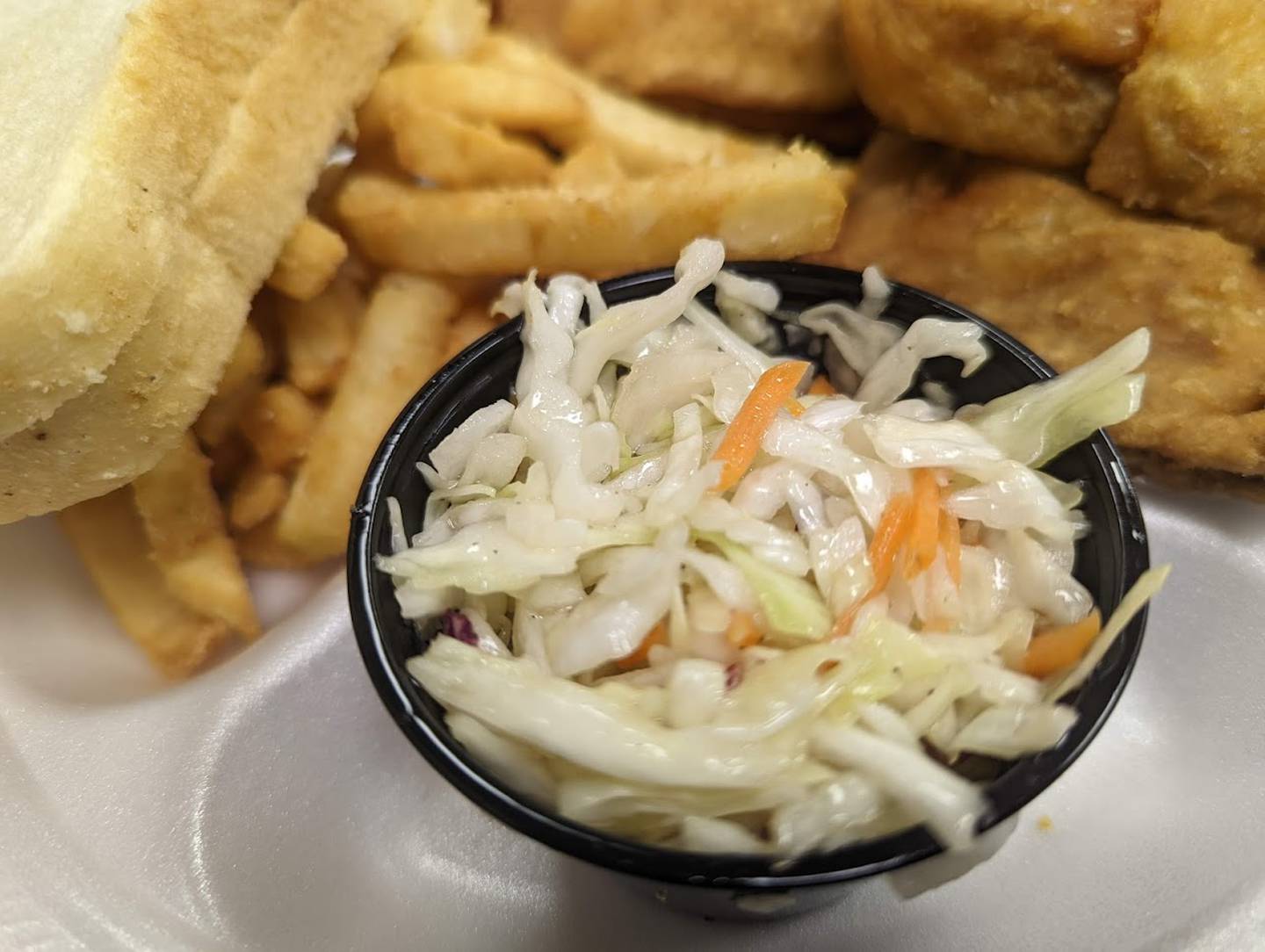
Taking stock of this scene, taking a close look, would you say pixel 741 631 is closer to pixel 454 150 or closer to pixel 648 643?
pixel 648 643

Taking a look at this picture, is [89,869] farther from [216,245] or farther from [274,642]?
[216,245]

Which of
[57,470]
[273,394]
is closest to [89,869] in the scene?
[57,470]

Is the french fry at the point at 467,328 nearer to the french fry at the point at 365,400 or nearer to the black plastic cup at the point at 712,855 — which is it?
the french fry at the point at 365,400

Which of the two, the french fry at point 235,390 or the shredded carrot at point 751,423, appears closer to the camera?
the shredded carrot at point 751,423

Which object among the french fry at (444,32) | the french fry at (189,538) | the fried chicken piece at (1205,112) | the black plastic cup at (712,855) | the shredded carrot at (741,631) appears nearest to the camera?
the black plastic cup at (712,855)

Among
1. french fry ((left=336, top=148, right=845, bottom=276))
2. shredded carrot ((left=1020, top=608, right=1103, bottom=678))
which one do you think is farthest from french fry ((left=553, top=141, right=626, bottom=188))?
shredded carrot ((left=1020, top=608, right=1103, bottom=678))

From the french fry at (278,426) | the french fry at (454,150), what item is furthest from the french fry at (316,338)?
the french fry at (454,150)
